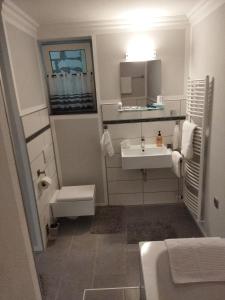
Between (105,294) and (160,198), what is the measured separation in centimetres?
171

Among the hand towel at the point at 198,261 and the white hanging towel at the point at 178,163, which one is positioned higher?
the white hanging towel at the point at 178,163

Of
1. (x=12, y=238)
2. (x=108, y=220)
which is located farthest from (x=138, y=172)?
(x=12, y=238)

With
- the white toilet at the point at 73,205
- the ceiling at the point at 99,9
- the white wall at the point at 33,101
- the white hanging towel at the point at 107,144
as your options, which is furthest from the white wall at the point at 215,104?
the white wall at the point at 33,101

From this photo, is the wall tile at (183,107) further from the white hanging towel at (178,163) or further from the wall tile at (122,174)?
the wall tile at (122,174)

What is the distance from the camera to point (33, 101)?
2.61 meters

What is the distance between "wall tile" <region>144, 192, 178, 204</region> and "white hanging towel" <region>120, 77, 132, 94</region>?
61.1 inches

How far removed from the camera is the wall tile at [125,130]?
10.3ft

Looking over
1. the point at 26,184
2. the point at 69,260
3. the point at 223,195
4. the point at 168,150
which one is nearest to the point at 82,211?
the point at 69,260

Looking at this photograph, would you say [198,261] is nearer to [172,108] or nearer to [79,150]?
[172,108]

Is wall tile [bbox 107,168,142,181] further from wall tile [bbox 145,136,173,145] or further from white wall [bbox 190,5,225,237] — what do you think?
white wall [bbox 190,5,225,237]

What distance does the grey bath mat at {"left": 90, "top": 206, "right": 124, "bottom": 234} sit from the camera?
2.96m

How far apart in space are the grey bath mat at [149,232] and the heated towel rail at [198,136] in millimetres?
409

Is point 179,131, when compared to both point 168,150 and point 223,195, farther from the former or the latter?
point 223,195

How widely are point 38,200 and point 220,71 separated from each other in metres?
2.27
